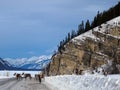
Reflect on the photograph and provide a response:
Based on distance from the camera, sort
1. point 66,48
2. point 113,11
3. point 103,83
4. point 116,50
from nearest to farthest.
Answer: point 103,83
point 116,50
point 66,48
point 113,11

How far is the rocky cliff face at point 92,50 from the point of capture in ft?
409

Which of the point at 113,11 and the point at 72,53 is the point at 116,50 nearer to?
the point at 72,53

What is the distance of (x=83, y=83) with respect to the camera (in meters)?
25.3

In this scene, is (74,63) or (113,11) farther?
(113,11)

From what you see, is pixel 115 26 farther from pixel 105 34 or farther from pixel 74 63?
pixel 74 63

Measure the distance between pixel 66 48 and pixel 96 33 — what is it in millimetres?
12202

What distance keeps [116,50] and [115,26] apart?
11631 millimetres

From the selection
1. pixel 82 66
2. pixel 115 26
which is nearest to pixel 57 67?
pixel 82 66

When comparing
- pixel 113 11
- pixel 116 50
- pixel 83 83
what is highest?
pixel 113 11

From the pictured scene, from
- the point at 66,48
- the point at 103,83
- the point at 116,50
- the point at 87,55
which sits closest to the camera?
the point at 103,83

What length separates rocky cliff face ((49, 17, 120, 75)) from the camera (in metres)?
125

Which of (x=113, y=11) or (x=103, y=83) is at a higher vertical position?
(x=113, y=11)

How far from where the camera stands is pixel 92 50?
130500 millimetres

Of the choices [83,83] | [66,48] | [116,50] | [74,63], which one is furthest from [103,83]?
[66,48]
